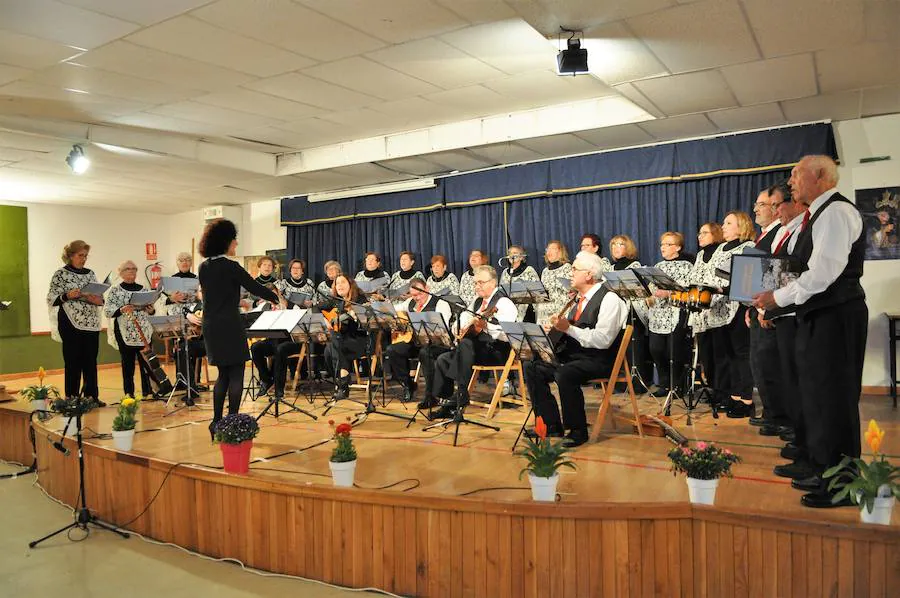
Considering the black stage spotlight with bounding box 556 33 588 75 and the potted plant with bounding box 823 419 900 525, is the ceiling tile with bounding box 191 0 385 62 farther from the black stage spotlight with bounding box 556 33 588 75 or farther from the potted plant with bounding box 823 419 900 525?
the potted plant with bounding box 823 419 900 525

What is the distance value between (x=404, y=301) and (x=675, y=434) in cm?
365

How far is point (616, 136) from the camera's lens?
682 cm

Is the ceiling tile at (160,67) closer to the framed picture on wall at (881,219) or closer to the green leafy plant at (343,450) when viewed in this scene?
the green leafy plant at (343,450)

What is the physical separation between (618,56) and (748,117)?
7.32 feet

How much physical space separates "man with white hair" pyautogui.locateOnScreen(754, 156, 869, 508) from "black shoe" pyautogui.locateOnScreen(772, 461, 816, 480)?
12.1 inches

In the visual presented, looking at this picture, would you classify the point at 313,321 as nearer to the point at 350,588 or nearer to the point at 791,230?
the point at 350,588

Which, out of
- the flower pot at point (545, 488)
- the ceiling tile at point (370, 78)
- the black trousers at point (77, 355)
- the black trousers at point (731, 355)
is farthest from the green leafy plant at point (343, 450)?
the black trousers at point (77, 355)

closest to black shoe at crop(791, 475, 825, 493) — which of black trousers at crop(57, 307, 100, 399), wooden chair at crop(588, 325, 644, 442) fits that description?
wooden chair at crop(588, 325, 644, 442)

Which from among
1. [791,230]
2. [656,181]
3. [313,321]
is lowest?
[313,321]

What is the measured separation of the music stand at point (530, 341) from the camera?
156 inches

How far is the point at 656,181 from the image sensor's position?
7.04 metres

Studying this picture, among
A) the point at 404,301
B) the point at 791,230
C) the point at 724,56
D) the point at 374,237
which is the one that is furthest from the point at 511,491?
the point at 374,237

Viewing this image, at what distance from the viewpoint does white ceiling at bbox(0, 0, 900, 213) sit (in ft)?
13.2

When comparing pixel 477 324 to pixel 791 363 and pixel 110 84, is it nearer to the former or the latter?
pixel 791 363
